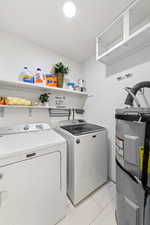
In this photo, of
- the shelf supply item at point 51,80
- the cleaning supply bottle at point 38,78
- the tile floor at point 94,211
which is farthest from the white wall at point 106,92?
the cleaning supply bottle at point 38,78

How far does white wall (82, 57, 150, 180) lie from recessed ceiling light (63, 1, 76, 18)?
0.96 metres

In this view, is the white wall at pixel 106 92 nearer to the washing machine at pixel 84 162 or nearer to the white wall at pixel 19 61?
the washing machine at pixel 84 162

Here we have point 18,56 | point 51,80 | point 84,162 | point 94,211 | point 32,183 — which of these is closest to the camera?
point 32,183

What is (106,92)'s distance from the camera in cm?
176

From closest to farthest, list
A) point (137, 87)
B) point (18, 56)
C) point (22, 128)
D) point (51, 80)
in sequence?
1. point (137, 87)
2. point (22, 128)
3. point (18, 56)
4. point (51, 80)

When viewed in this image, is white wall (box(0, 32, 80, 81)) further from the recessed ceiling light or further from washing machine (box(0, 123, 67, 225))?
washing machine (box(0, 123, 67, 225))

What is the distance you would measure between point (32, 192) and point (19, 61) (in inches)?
73.2

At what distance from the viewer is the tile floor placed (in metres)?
1.09

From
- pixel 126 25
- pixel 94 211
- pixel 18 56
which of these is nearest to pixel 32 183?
pixel 94 211

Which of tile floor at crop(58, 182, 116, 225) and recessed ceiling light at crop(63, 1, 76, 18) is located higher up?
recessed ceiling light at crop(63, 1, 76, 18)

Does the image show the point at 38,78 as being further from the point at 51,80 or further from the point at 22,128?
the point at 22,128

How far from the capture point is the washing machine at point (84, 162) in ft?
4.03

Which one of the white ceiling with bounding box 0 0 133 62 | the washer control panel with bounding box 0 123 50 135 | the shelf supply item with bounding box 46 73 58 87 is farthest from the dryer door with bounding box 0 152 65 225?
the white ceiling with bounding box 0 0 133 62

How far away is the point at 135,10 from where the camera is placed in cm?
109
